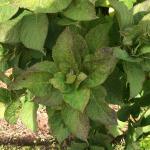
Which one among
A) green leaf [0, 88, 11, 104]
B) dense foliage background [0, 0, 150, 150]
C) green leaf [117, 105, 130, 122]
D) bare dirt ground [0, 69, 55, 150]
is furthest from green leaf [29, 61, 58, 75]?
bare dirt ground [0, 69, 55, 150]

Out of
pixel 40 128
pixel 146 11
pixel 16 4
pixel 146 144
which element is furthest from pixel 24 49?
pixel 40 128

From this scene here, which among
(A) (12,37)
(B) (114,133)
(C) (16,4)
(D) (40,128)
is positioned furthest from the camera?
(D) (40,128)

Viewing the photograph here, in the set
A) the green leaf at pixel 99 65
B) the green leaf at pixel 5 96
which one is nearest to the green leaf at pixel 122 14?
the green leaf at pixel 99 65

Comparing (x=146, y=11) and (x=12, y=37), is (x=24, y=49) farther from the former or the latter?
(x=146, y=11)

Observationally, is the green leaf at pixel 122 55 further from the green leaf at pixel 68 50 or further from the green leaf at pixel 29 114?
the green leaf at pixel 29 114

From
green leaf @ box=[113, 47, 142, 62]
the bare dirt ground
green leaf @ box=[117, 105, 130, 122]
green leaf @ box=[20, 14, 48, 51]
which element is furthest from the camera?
the bare dirt ground

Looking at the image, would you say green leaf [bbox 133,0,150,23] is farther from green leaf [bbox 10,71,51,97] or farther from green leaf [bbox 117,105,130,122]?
green leaf [bbox 117,105,130,122]

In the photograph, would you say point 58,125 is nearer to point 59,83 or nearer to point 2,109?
point 59,83
